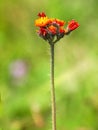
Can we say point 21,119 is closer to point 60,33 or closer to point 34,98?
point 34,98

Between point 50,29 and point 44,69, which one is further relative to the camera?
point 44,69

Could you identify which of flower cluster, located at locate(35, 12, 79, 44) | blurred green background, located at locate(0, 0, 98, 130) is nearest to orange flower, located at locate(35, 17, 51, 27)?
flower cluster, located at locate(35, 12, 79, 44)

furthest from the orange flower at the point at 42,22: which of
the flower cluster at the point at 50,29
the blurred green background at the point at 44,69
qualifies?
the blurred green background at the point at 44,69

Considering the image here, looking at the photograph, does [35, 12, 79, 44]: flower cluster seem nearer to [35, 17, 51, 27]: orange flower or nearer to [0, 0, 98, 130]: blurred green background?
[35, 17, 51, 27]: orange flower

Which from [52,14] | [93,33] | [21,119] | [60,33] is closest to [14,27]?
[52,14]

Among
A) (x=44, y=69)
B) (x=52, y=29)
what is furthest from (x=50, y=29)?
(x=44, y=69)

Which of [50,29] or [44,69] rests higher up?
[50,29]

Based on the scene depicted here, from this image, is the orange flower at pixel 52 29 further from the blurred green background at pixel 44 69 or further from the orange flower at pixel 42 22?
the blurred green background at pixel 44 69

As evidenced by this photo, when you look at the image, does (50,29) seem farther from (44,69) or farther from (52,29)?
(44,69)

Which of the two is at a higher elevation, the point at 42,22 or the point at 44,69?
the point at 42,22

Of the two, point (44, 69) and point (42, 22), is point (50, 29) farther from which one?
point (44, 69)
